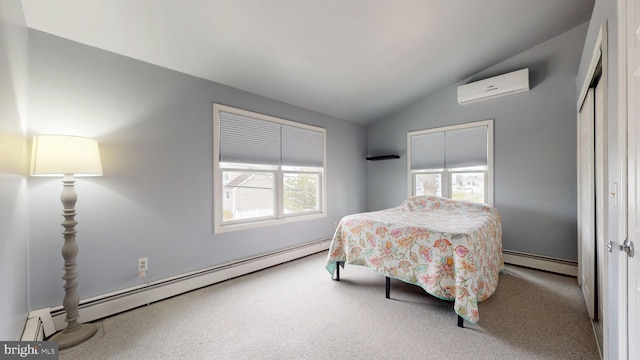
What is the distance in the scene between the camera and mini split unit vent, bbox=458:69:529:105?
332 centimetres

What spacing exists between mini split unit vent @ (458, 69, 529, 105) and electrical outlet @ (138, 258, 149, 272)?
4.39m

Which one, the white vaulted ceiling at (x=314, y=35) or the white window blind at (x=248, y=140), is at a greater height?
the white vaulted ceiling at (x=314, y=35)

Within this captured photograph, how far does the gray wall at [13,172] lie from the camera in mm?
1234

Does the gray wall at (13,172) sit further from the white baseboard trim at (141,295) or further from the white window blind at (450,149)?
the white window blind at (450,149)

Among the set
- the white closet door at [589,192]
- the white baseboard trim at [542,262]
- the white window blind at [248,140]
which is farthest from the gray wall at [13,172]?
the white baseboard trim at [542,262]

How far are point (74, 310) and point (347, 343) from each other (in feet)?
6.56

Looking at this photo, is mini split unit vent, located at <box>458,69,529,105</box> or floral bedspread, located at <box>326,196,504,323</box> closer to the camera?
floral bedspread, located at <box>326,196,504,323</box>

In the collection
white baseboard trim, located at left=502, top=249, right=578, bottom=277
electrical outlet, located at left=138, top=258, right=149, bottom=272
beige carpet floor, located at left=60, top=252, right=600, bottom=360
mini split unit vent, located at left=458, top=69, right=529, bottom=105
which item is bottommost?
beige carpet floor, located at left=60, top=252, right=600, bottom=360

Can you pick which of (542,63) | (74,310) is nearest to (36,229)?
(74,310)

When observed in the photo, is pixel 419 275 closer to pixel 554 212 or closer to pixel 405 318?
pixel 405 318

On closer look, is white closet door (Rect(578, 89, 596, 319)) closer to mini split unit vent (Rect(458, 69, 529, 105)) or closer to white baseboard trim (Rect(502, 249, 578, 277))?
white baseboard trim (Rect(502, 249, 578, 277))

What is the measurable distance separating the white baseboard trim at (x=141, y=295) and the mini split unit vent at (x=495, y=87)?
11.3 feet

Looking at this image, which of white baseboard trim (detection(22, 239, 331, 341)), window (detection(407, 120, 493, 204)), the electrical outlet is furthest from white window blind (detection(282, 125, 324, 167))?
the electrical outlet

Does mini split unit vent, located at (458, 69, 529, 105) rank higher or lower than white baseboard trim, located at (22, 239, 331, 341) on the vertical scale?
higher
